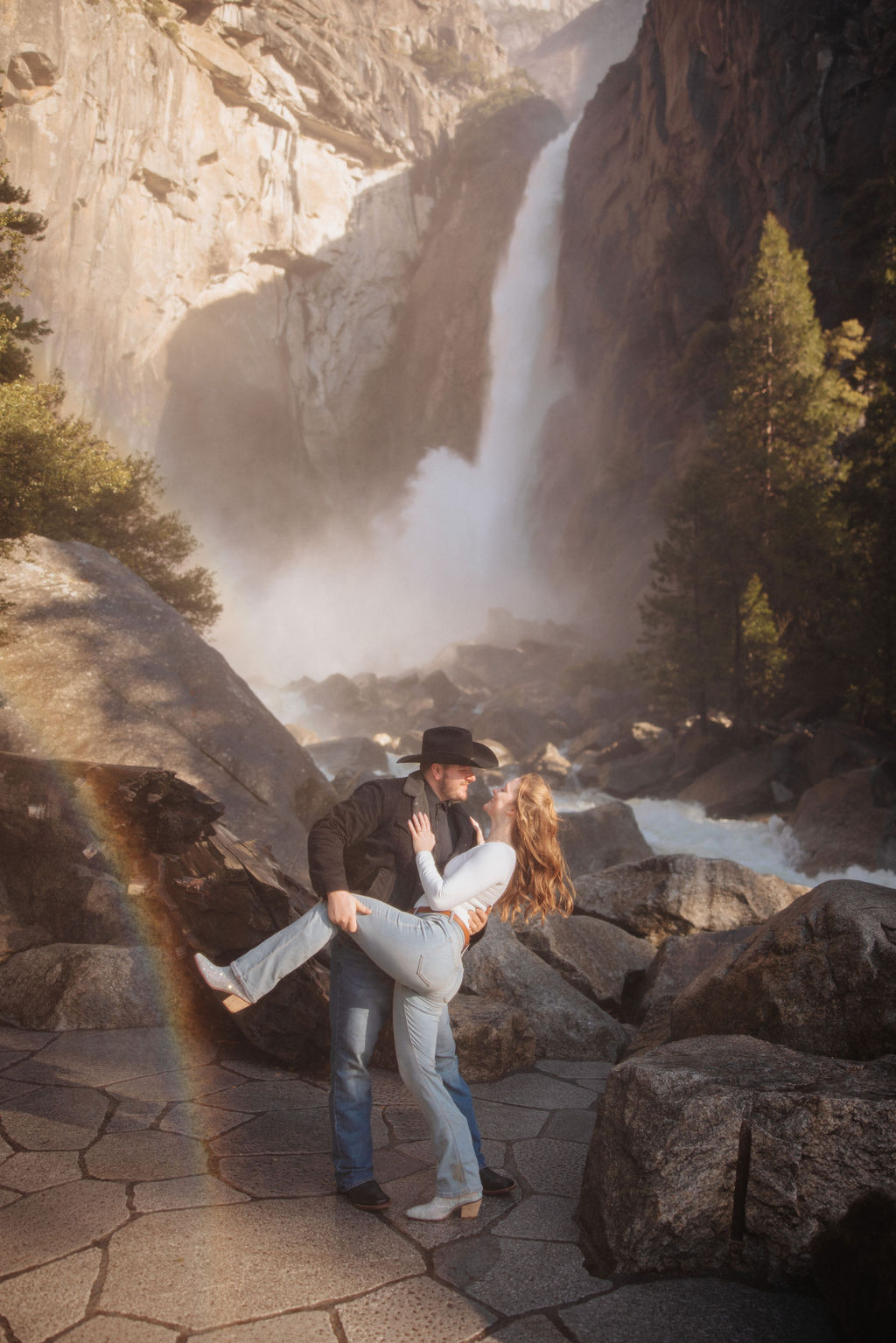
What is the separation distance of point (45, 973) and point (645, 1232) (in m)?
4.09

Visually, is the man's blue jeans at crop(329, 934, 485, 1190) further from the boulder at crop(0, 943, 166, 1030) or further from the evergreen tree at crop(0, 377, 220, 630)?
the evergreen tree at crop(0, 377, 220, 630)

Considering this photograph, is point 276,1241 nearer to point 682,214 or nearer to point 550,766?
point 550,766

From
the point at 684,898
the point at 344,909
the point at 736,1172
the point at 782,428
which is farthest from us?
the point at 782,428

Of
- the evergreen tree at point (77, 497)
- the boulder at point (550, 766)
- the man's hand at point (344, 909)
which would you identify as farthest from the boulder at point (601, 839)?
the boulder at point (550, 766)

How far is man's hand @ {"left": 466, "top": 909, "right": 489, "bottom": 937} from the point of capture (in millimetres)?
3086

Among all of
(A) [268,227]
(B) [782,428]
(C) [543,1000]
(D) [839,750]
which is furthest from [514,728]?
(A) [268,227]

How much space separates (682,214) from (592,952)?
3830 cm

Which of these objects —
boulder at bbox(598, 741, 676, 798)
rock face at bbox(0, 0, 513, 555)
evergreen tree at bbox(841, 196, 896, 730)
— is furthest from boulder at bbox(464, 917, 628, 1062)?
rock face at bbox(0, 0, 513, 555)

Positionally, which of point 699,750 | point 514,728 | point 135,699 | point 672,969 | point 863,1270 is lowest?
point 863,1270

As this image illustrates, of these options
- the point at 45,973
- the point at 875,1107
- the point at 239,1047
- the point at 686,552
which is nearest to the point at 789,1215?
the point at 875,1107

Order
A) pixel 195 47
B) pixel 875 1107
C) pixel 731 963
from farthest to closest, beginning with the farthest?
pixel 195 47
pixel 731 963
pixel 875 1107

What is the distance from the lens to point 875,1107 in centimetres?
269

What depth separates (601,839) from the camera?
40.1ft

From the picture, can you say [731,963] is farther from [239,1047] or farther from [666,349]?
[666,349]
